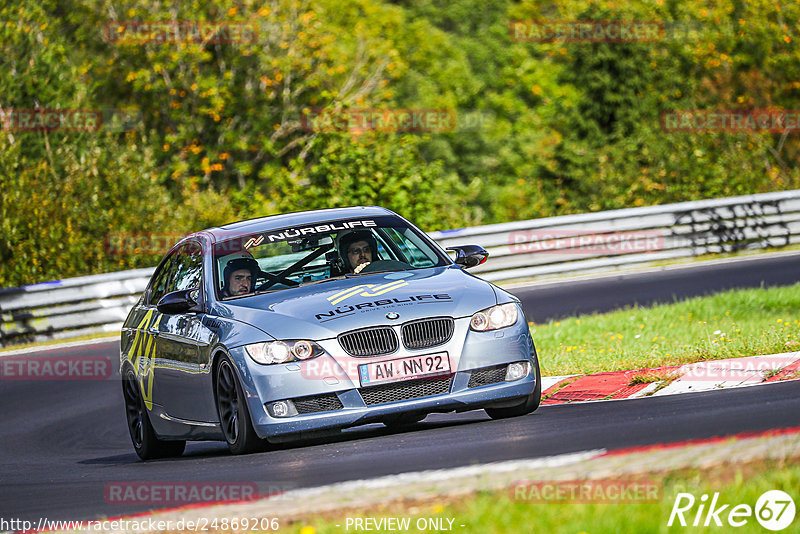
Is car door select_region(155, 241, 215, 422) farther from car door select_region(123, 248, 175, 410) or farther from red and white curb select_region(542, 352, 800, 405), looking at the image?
red and white curb select_region(542, 352, 800, 405)

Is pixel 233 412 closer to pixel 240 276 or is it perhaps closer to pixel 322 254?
pixel 240 276

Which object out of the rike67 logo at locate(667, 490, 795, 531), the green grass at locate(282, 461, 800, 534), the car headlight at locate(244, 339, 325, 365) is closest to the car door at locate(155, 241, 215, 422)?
the car headlight at locate(244, 339, 325, 365)

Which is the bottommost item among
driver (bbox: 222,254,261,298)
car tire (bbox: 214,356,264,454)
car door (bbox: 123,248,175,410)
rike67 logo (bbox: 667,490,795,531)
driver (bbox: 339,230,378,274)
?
car door (bbox: 123,248,175,410)

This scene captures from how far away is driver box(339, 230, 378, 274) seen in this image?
30.5ft

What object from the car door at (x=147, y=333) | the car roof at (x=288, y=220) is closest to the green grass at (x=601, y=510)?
the car roof at (x=288, y=220)

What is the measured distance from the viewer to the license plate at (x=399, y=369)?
7.83 metres

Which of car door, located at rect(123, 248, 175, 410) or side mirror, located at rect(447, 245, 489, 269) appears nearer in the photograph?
side mirror, located at rect(447, 245, 489, 269)

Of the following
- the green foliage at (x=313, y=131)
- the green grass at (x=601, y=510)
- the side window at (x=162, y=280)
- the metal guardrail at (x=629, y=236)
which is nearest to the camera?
the green grass at (x=601, y=510)

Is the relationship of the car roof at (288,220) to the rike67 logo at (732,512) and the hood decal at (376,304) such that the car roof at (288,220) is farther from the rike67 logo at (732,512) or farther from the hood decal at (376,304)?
the rike67 logo at (732,512)

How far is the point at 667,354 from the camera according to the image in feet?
34.5

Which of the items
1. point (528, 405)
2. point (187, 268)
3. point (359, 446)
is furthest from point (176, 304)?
point (528, 405)

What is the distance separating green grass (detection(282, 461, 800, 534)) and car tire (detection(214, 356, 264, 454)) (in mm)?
2939

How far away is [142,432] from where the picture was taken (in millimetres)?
9930

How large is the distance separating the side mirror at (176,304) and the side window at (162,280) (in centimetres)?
116
